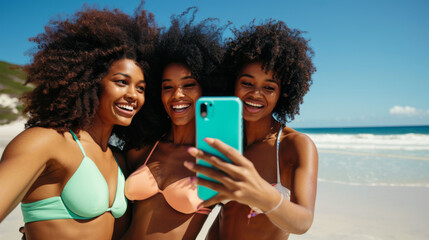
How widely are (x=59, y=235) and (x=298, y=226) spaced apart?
5.48 ft

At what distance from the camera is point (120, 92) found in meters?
2.36

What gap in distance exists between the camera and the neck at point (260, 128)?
8.48ft

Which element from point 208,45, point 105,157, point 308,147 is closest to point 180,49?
point 208,45

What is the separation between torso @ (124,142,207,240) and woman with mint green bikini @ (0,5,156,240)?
0.18 m

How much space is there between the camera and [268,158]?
2.38 metres

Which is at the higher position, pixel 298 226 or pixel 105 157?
pixel 105 157

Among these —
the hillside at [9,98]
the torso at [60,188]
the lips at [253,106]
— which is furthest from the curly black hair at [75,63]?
the hillside at [9,98]

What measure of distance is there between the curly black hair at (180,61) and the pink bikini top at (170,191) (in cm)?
49

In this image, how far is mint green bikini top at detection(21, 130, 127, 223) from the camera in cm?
202

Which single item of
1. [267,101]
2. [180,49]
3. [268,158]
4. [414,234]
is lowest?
[414,234]

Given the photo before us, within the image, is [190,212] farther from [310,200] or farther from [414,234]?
[414,234]

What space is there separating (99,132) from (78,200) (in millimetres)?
631

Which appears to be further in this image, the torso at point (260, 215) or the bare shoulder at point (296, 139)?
the torso at point (260, 215)

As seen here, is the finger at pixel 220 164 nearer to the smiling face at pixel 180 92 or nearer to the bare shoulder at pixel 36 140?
the bare shoulder at pixel 36 140
